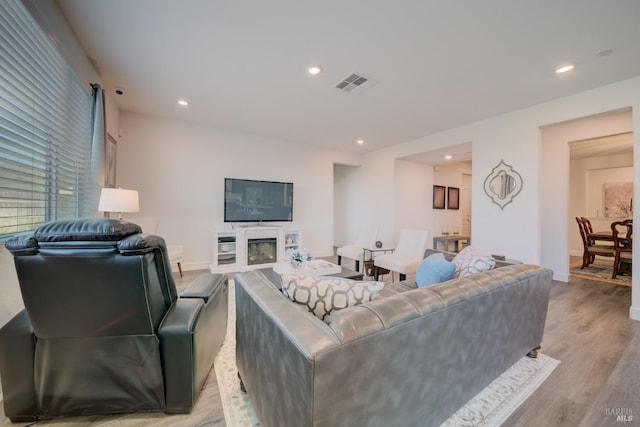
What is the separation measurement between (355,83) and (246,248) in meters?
3.21

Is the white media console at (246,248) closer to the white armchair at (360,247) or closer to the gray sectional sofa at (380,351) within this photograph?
the white armchair at (360,247)

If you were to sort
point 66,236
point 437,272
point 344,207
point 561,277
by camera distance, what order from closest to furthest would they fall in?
point 66,236 → point 437,272 → point 561,277 → point 344,207

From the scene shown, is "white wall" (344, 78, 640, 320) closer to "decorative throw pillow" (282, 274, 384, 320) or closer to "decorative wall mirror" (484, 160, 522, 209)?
"decorative wall mirror" (484, 160, 522, 209)

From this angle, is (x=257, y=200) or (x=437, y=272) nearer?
(x=437, y=272)

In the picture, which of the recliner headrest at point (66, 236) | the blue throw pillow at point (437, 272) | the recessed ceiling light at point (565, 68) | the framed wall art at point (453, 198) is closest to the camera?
the recliner headrest at point (66, 236)

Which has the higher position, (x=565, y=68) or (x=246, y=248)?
(x=565, y=68)

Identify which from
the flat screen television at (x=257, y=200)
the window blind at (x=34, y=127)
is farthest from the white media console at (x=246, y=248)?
the window blind at (x=34, y=127)

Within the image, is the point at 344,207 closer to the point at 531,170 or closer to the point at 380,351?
the point at 531,170

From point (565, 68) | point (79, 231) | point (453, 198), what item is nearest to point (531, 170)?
point (565, 68)

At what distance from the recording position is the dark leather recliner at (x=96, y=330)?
1.09 metres

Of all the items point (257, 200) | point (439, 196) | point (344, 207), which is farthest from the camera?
point (344, 207)

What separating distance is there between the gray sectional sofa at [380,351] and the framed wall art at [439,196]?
527 cm

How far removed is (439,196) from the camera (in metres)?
6.68

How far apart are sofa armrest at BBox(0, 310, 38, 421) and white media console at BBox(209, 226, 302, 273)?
308 cm
